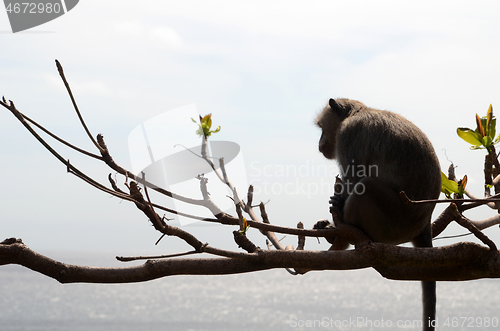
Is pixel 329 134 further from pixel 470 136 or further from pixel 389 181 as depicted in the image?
pixel 470 136

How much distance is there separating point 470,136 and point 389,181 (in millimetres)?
818

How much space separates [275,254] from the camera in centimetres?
237

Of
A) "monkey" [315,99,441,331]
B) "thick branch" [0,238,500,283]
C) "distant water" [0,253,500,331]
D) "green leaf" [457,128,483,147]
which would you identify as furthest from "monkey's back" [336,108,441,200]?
"distant water" [0,253,500,331]

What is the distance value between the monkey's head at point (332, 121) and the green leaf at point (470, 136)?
1704 millimetres

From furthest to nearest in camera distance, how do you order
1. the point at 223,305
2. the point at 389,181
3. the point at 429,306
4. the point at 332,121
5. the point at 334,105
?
1. the point at 223,305
2. the point at 332,121
3. the point at 334,105
4. the point at 389,181
5. the point at 429,306

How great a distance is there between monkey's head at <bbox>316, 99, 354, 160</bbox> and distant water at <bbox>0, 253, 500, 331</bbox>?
49.8 meters

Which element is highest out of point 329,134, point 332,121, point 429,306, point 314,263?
point 332,121

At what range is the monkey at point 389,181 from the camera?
12.3ft

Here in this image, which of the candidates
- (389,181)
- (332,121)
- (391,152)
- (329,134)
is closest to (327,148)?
(329,134)

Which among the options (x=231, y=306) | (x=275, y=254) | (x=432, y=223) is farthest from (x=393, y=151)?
(x=231, y=306)

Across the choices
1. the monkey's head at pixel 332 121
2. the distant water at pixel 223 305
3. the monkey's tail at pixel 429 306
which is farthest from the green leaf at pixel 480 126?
the distant water at pixel 223 305

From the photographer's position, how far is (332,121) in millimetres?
5055

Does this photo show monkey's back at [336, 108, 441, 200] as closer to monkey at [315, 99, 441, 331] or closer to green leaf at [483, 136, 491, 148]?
monkey at [315, 99, 441, 331]

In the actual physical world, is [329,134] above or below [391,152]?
above
